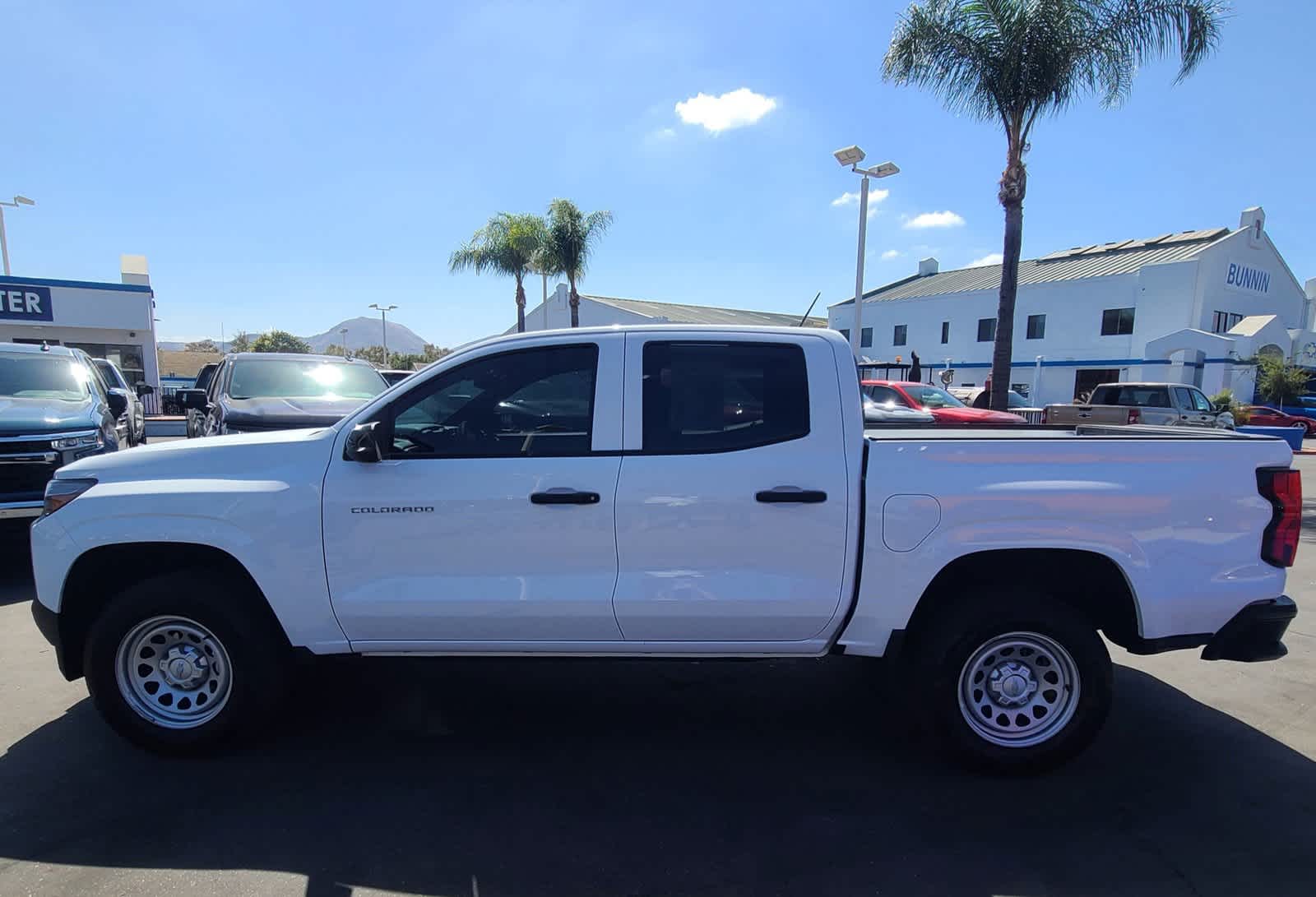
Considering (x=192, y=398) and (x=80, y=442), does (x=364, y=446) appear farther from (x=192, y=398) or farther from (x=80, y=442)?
(x=192, y=398)

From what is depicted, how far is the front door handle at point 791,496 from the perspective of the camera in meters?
3.10

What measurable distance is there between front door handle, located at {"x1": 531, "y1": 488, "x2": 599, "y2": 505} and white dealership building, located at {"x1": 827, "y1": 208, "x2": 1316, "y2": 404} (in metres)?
33.0

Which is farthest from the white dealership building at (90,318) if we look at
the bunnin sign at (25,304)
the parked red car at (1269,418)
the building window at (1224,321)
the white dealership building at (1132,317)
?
the building window at (1224,321)

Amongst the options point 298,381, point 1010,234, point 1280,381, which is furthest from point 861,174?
point 1280,381

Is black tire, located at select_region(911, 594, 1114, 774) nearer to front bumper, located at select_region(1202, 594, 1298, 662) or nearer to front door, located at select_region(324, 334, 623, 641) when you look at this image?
front bumper, located at select_region(1202, 594, 1298, 662)

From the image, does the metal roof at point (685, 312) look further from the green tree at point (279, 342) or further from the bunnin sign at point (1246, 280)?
the green tree at point (279, 342)

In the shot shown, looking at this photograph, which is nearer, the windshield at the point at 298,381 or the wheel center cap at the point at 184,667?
the wheel center cap at the point at 184,667

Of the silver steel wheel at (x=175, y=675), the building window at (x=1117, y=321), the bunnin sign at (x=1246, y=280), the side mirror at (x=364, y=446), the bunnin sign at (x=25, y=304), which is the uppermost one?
the bunnin sign at (x=1246, y=280)

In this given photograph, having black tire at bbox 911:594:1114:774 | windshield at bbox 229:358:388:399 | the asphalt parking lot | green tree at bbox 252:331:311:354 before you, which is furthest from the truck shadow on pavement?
green tree at bbox 252:331:311:354

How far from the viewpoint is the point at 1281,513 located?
3146 millimetres

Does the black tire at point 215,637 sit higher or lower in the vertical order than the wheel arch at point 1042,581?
lower

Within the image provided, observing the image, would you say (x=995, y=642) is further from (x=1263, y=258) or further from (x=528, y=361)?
(x=1263, y=258)

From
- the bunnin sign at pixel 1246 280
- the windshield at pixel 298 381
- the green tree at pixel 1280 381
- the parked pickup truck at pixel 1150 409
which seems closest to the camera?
the windshield at pixel 298 381

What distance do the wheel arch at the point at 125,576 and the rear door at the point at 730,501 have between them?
5.76ft
